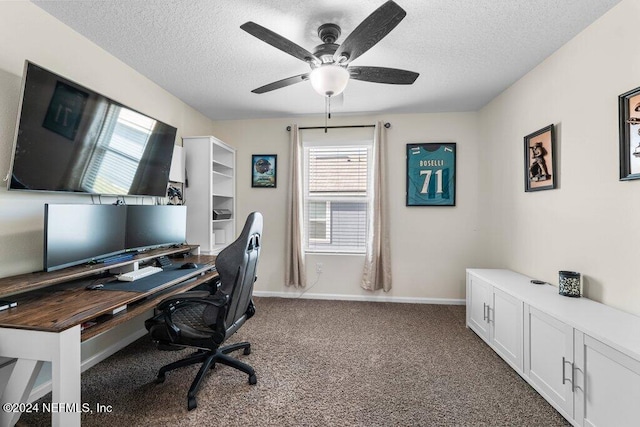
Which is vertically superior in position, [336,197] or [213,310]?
[336,197]

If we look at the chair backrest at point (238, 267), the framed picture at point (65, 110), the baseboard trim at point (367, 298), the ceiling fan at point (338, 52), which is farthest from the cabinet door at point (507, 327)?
the framed picture at point (65, 110)

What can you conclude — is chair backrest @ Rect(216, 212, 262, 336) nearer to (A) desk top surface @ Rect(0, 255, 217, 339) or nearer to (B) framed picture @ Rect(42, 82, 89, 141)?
(A) desk top surface @ Rect(0, 255, 217, 339)

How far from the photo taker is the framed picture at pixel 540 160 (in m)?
2.33

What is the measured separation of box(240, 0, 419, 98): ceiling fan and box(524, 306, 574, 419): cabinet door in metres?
1.84

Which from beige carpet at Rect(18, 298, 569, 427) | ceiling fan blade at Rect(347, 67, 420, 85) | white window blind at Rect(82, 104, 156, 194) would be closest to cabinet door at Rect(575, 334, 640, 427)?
beige carpet at Rect(18, 298, 569, 427)

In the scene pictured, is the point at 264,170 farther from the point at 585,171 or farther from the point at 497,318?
the point at 585,171

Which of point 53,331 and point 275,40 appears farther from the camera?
point 275,40

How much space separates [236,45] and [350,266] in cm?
283

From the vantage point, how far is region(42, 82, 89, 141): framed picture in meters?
1.68

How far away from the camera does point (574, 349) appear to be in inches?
61.6

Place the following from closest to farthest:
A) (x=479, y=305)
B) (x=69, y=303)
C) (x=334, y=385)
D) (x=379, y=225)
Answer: (x=69, y=303) → (x=334, y=385) → (x=479, y=305) → (x=379, y=225)

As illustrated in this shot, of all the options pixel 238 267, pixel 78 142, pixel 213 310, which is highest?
pixel 78 142

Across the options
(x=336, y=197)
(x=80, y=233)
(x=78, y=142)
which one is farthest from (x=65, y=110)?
(x=336, y=197)

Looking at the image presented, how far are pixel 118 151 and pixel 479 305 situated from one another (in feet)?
11.1
